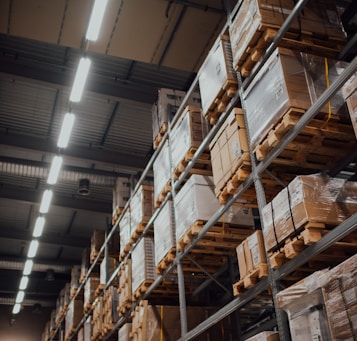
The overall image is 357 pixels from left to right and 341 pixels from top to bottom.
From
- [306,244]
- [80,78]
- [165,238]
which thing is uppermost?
[80,78]

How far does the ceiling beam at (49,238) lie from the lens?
1672cm

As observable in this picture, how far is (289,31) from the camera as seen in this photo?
592cm

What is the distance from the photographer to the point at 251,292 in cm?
567

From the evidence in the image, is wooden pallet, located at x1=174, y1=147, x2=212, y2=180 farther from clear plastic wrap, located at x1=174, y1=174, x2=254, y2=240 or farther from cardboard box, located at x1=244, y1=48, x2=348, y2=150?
cardboard box, located at x1=244, y1=48, x2=348, y2=150

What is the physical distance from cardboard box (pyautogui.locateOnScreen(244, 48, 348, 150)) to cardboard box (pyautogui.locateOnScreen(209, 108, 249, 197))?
9.9 inches

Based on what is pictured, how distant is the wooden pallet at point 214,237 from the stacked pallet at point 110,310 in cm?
435

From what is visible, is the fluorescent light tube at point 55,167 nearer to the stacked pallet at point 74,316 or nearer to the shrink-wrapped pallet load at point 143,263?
the shrink-wrapped pallet load at point 143,263

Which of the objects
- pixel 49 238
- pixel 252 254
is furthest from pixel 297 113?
pixel 49 238

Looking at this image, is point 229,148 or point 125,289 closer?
point 229,148

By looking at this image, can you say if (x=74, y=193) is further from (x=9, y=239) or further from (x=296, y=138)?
(x=296, y=138)

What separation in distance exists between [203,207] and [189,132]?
130 cm

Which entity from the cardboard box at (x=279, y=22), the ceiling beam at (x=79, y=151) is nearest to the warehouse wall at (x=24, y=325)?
the ceiling beam at (x=79, y=151)

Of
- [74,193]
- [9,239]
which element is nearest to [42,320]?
[9,239]

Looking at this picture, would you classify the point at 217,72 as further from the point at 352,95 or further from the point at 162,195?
the point at 352,95
